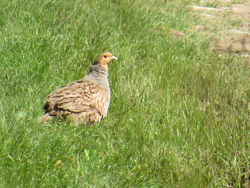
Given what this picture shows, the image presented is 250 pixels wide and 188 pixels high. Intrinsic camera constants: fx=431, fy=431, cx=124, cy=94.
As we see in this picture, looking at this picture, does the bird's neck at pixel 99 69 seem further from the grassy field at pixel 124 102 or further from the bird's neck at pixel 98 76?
the grassy field at pixel 124 102

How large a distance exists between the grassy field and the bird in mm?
135

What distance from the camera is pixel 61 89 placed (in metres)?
5.58

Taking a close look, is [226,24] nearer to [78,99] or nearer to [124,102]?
[124,102]

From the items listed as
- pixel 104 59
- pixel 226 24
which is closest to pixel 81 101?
pixel 104 59

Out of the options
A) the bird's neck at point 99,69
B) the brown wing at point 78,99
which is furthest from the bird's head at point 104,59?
the brown wing at point 78,99

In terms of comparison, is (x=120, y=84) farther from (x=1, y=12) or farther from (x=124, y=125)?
(x=1, y=12)

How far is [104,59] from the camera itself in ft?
20.7

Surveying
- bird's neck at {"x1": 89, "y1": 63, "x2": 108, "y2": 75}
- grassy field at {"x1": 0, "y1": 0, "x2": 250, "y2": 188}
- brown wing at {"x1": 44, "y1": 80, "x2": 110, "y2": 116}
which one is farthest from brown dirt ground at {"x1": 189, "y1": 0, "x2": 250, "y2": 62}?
brown wing at {"x1": 44, "y1": 80, "x2": 110, "y2": 116}

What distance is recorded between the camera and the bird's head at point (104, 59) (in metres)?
6.32

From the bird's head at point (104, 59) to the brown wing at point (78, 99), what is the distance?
20.6 inches

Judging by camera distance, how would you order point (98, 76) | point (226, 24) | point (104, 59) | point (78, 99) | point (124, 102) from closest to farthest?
point (78, 99) → point (124, 102) → point (98, 76) → point (104, 59) → point (226, 24)

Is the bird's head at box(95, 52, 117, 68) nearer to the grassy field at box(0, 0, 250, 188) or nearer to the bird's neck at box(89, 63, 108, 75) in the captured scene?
the bird's neck at box(89, 63, 108, 75)

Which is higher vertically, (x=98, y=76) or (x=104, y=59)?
(x=104, y=59)

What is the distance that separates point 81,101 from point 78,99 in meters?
0.05
